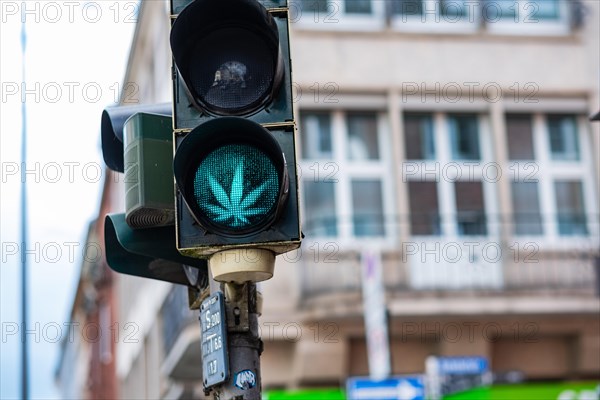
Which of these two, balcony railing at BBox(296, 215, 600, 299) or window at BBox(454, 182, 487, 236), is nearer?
balcony railing at BBox(296, 215, 600, 299)

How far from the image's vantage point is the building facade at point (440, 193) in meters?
19.8

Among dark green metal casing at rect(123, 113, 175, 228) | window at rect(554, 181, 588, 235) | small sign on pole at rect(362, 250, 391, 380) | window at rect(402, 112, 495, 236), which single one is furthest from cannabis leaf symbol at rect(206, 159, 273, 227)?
window at rect(554, 181, 588, 235)

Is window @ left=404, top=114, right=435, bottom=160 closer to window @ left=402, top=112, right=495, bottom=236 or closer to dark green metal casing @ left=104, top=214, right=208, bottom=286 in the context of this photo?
window @ left=402, top=112, right=495, bottom=236

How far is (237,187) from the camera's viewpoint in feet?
15.6

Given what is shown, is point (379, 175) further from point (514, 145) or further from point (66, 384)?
point (66, 384)

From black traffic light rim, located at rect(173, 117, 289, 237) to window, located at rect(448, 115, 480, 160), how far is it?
16671 millimetres

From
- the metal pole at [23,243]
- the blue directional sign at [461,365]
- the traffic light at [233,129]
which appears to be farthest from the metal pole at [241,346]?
the blue directional sign at [461,365]

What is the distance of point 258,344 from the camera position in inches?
198

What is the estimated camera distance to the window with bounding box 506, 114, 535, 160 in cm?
2147

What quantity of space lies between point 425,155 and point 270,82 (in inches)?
643

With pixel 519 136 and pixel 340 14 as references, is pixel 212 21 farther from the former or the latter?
pixel 519 136

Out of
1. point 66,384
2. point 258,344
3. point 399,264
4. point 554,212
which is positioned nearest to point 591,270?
point 554,212

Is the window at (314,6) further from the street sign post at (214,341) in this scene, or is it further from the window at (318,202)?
the street sign post at (214,341)

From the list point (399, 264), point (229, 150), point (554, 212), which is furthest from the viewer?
point (554, 212)
